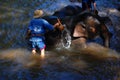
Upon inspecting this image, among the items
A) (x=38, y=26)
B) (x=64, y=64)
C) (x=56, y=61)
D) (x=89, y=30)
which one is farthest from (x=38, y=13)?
(x=64, y=64)

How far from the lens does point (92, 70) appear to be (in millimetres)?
7027

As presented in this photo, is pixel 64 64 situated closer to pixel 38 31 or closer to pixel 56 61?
pixel 56 61

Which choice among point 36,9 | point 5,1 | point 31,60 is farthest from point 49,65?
point 5,1

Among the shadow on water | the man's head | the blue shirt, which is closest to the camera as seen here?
the shadow on water

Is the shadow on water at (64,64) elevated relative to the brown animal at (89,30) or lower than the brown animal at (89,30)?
lower

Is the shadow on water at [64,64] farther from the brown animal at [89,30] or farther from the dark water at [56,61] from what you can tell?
the brown animal at [89,30]

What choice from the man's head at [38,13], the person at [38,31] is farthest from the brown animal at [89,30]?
→ the man's head at [38,13]

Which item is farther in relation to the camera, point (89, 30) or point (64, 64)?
point (89, 30)

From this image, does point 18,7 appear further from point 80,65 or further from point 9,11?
point 80,65

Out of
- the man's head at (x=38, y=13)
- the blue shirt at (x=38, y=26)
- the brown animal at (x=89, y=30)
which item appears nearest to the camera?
the blue shirt at (x=38, y=26)

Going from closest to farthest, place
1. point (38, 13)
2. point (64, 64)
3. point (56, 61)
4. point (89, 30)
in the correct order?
point (64, 64), point (56, 61), point (89, 30), point (38, 13)

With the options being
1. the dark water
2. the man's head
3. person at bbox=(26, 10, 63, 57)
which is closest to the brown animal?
the dark water

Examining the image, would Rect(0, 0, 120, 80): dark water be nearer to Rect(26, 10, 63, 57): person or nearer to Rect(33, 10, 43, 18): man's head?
Rect(26, 10, 63, 57): person

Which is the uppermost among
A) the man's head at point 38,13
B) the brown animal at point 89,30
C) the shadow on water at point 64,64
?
the man's head at point 38,13
